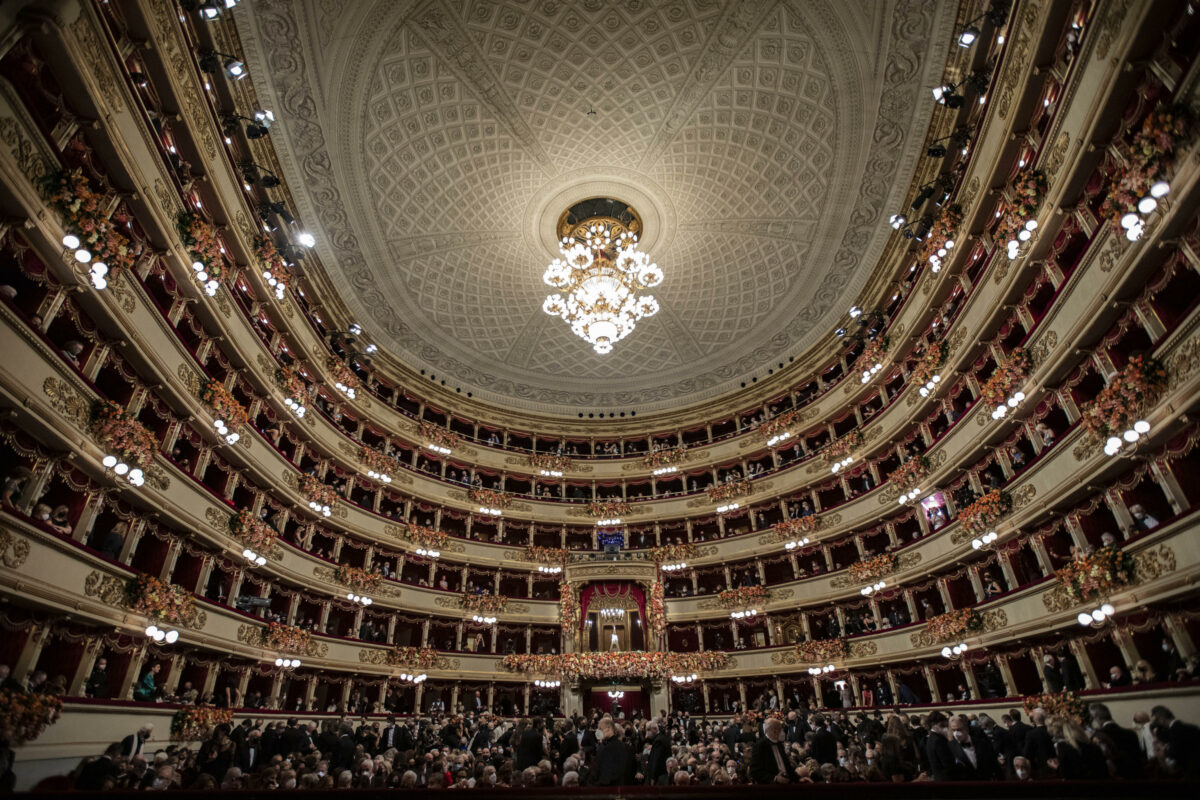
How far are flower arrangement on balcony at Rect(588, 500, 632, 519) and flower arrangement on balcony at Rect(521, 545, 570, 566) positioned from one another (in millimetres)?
2828

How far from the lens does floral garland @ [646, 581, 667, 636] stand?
2723 cm

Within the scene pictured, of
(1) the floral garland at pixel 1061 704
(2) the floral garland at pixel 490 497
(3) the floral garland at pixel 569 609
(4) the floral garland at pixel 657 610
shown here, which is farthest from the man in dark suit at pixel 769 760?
(2) the floral garland at pixel 490 497

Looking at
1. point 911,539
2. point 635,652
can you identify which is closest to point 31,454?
point 635,652

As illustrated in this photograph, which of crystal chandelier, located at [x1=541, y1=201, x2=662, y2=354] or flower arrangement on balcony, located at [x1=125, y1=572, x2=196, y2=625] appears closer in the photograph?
flower arrangement on balcony, located at [x1=125, y1=572, x2=196, y2=625]

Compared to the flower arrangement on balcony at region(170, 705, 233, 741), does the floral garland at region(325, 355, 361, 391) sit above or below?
above

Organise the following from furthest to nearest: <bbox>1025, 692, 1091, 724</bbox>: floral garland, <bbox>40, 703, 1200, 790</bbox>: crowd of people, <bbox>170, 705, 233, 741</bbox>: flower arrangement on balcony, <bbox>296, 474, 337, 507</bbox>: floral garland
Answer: <bbox>296, 474, 337, 507</bbox>: floral garland, <bbox>170, 705, 233, 741</bbox>: flower arrangement on balcony, <bbox>1025, 692, 1091, 724</bbox>: floral garland, <bbox>40, 703, 1200, 790</bbox>: crowd of people

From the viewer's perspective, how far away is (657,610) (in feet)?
90.4

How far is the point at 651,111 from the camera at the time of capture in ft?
69.5

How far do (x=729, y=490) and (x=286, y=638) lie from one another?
20.1 metres

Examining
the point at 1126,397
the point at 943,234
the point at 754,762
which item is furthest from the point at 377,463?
the point at 1126,397

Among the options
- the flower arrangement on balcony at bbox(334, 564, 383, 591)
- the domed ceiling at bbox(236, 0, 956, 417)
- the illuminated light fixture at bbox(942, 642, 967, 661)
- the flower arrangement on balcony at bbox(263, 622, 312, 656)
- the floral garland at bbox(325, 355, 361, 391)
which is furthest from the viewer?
the floral garland at bbox(325, 355, 361, 391)

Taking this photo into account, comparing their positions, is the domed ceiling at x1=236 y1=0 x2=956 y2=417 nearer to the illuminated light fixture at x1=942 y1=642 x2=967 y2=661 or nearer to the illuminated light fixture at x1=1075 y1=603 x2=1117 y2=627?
the illuminated light fixture at x1=942 y1=642 x2=967 y2=661

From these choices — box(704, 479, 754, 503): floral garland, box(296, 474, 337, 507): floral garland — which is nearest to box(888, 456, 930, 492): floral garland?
box(704, 479, 754, 503): floral garland

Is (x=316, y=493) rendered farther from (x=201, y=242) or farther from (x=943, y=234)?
(x=943, y=234)
